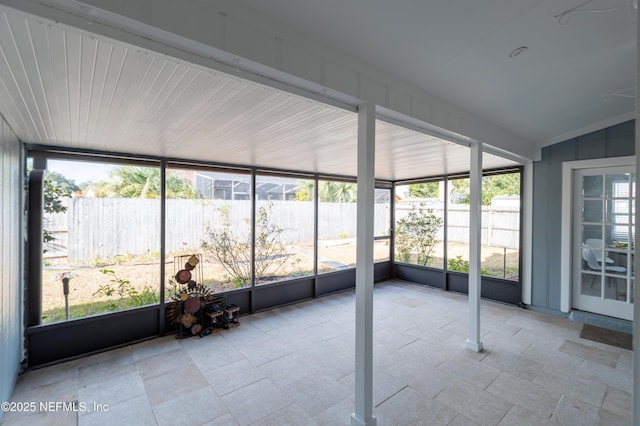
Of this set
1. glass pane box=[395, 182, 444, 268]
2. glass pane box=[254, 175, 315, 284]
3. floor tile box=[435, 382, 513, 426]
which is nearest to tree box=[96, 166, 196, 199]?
glass pane box=[254, 175, 315, 284]

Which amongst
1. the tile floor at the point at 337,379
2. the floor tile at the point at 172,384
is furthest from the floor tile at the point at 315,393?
the floor tile at the point at 172,384

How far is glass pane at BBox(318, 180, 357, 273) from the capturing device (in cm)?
554

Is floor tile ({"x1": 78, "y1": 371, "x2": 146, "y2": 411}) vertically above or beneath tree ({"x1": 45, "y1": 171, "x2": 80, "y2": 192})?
beneath

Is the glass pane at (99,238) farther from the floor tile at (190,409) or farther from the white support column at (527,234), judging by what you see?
the white support column at (527,234)

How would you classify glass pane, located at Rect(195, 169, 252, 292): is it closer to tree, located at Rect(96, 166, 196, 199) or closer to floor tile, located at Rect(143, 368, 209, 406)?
tree, located at Rect(96, 166, 196, 199)

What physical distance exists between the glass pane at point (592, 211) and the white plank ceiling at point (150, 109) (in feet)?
6.74

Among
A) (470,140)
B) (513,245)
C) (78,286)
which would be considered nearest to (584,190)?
(513,245)

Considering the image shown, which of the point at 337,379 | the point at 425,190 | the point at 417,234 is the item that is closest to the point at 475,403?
the point at 337,379

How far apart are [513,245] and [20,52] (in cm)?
609

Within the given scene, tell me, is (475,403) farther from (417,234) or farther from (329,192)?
(417,234)

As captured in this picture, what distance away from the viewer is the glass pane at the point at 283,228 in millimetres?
4746

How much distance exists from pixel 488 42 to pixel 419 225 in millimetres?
4792

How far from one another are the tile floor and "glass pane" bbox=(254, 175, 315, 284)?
1096mm

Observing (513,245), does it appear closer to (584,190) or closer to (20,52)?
(584,190)
